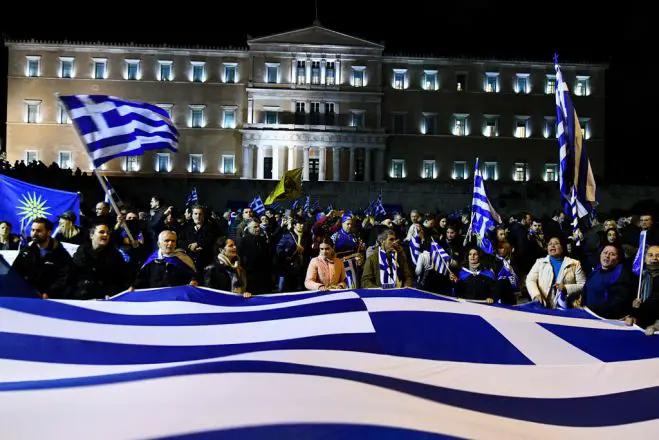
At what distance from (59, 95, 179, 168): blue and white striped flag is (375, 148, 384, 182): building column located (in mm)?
37306

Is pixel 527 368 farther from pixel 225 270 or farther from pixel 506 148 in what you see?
pixel 506 148

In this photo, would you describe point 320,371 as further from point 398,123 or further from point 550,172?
point 550,172

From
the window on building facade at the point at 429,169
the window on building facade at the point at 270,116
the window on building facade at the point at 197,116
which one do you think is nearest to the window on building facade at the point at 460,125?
the window on building facade at the point at 429,169

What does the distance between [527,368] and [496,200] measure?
32862 millimetres

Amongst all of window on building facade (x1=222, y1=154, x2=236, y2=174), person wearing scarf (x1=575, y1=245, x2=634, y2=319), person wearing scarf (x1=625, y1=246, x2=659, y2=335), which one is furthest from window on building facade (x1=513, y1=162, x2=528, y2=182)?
person wearing scarf (x1=625, y1=246, x2=659, y2=335)

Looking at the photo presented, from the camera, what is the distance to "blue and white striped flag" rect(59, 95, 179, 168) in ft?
21.2

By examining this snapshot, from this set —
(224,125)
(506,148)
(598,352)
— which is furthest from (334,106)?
(598,352)

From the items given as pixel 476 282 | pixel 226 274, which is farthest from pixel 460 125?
pixel 226 274

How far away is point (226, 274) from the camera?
5484mm

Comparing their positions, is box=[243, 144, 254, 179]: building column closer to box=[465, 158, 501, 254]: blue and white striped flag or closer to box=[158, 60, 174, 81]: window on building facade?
box=[158, 60, 174, 81]: window on building facade

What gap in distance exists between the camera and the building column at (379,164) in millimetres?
44156

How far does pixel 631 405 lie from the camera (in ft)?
8.70

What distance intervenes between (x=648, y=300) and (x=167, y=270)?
3.39m

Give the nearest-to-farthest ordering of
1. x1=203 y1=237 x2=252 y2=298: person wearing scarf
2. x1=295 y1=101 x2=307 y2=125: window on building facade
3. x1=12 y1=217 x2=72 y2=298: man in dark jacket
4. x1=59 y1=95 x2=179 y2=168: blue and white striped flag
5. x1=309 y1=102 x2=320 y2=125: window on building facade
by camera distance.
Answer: x1=12 y1=217 x2=72 y2=298: man in dark jacket, x1=203 y1=237 x2=252 y2=298: person wearing scarf, x1=59 y1=95 x2=179 y2=168: blue and white striped flag, x1=295 y1=101 x2=307 y2=125: window on building facade, x1=309 y1=102 x2=320 y2=125: window on building facade
